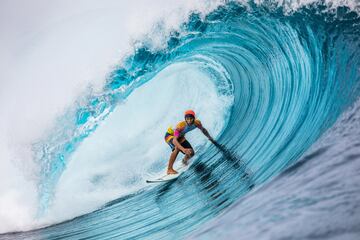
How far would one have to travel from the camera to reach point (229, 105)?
26.8ft

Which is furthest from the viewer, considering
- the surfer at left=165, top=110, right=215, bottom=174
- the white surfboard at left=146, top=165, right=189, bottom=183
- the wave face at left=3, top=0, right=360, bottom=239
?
the surfer at left=165, top=110, right=215, bottom=174

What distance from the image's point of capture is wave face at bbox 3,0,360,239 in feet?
15.9

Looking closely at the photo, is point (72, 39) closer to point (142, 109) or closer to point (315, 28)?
point (142, 109)

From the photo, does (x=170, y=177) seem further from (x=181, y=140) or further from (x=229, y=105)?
(x=229, y=105)

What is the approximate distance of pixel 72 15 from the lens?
46.1 feet

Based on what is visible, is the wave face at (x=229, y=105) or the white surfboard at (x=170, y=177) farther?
the white surfboard at (x=170, y=177)

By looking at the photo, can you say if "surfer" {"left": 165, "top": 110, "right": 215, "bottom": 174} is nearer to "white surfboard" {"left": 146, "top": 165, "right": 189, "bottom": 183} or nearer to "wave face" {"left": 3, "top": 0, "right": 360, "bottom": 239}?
"white surfboard" {"left": 146, "top": 165, "right": 189, "bottom": 183}

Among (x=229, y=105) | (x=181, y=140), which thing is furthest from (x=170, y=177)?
(x=229, y=105)

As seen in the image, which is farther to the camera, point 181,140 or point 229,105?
point 229,105

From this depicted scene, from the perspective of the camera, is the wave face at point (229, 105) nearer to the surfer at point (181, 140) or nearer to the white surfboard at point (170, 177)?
the white surfboard at point (170, 177)

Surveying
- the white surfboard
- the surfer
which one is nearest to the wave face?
the white surfboard

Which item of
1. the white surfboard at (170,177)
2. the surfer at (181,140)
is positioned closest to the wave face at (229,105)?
the white surfboard at (170,177)

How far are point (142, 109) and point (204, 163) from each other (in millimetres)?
4471

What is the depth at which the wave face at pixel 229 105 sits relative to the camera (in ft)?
15.9
